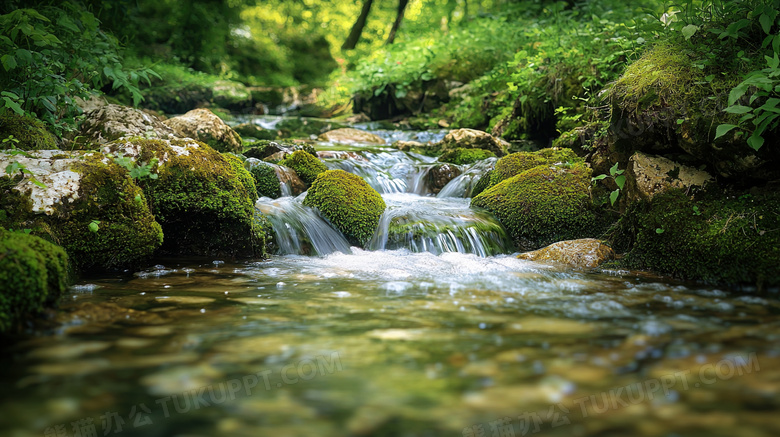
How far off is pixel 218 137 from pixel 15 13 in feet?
16.2

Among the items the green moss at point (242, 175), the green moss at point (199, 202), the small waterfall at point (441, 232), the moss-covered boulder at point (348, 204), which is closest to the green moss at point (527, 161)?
the small waterfall at point (441, 232)

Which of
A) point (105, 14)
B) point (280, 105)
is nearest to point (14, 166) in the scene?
point (105, 14)

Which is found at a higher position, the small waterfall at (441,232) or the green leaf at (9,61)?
the green leaf at (9,61)

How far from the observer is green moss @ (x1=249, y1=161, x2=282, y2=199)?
722cm

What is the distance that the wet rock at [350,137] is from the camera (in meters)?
12.2

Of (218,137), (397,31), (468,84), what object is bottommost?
(218,137)

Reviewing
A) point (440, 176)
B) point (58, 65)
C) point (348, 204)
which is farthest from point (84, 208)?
point (440, 176)

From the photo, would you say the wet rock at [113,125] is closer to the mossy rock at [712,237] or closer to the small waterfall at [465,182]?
the small waterfall at [465,182]

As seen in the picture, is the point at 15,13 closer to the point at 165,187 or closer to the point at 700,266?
the point at 165,187

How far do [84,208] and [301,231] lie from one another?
248cm

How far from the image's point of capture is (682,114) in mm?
4203

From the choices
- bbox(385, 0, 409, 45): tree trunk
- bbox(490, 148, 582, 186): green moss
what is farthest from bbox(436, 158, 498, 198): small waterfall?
bbox(385, 0, 409, 45): tree trunk

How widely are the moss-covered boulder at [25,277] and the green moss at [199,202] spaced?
6.50 ft

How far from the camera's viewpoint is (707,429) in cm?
151
